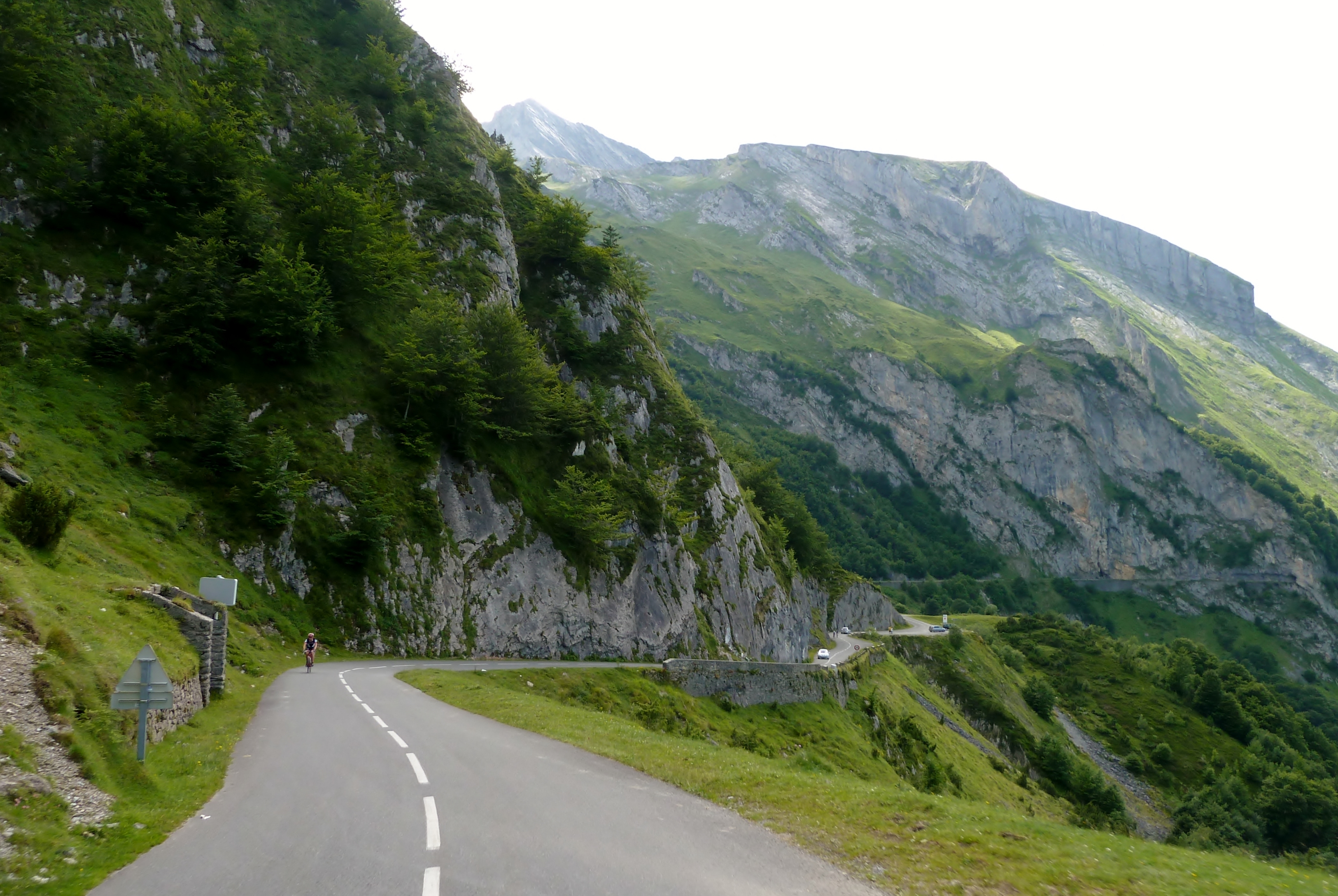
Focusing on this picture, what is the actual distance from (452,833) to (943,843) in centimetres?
723

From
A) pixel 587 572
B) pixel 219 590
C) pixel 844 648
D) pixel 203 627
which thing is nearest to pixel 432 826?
pixel 203 627

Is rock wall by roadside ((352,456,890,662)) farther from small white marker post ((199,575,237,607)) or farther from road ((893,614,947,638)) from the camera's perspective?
road ((893,614,947,638))

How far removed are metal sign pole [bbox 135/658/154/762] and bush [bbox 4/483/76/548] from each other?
956cm

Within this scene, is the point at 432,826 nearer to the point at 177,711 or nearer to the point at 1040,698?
the point at 177,711

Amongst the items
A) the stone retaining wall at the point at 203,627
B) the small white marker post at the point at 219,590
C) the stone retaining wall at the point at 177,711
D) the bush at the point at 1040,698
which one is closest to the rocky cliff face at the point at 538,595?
the small white marker post at the point at 219,590

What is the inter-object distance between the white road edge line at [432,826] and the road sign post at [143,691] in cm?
484

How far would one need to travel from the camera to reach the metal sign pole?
37.1 feet

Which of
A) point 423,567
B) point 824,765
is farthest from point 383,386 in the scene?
point 824,765

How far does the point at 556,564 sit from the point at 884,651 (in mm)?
53462

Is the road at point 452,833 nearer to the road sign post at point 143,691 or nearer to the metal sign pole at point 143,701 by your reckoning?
the metal sign pole at point 143,701

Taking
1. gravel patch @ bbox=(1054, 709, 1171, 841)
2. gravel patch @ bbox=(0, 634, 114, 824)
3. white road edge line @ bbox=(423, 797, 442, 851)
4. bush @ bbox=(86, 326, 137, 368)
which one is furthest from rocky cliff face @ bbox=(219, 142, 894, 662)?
gravel patch @ bbox=(1054, 709, 1171, 841)

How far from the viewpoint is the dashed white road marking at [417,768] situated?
40.9ft

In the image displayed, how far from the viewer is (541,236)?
227ft

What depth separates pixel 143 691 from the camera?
11328mm
